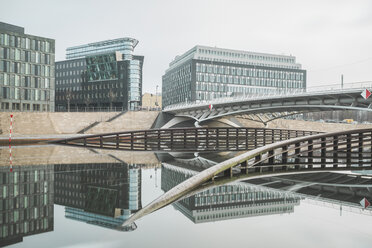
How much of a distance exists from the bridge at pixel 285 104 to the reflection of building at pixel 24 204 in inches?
1098

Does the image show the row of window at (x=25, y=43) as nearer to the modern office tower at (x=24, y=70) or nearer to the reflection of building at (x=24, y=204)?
the modern office tower at (x=24, y=70)

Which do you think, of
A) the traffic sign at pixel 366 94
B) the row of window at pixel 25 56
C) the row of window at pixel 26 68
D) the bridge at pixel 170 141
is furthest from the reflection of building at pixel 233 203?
the row of window at pixel 25 56

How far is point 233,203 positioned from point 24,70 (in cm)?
6866

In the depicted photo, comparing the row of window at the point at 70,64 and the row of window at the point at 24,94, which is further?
the row of window at the point at 70,64

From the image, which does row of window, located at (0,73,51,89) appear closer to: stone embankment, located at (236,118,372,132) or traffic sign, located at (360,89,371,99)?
stone embankment, located at (236,118,372,132)

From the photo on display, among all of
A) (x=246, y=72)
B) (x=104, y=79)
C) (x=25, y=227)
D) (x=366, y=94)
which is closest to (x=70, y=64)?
(x=104, y=79)

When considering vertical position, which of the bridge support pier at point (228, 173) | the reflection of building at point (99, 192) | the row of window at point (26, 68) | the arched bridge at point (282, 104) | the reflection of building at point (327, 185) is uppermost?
the row of window at point (26, 68)

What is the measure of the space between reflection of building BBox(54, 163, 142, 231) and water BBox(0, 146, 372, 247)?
0.06 ft

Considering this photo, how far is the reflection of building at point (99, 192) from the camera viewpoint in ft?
17.0

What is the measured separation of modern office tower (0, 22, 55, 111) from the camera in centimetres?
6069

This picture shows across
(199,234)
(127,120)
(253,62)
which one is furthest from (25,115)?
(253,62)

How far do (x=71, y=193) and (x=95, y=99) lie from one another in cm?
9251

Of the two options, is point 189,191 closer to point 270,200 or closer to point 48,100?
point 270,200

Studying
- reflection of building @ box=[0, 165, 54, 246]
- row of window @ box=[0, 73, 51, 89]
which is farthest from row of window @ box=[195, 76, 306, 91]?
reflection of building @ box=[0, 165, 54, 246]
